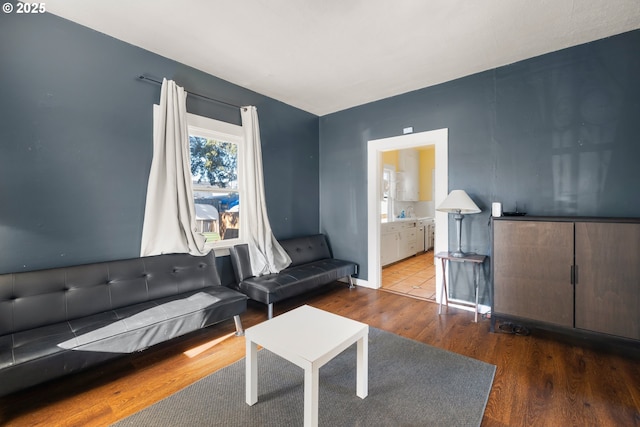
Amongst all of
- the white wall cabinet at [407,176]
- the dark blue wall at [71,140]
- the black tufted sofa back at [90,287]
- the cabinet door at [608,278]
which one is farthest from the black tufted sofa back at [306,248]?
the cabinet door at [608,278]

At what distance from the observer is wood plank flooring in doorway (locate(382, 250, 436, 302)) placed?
3803 millimetres

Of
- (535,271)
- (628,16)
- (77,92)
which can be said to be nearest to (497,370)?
(535,271)

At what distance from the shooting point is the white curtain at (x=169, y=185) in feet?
8.52

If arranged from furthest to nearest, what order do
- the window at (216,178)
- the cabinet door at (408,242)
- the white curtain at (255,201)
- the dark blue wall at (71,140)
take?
1. the cabinet door at (408,242)
2. the white curtain at (255,201)
3. the window at (216,178)
4. the dark blue wall at (71,140)

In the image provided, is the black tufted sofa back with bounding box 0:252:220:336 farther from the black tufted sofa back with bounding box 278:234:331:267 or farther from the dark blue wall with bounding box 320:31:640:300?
the dark blue wall with bounding box 320:31:640:300

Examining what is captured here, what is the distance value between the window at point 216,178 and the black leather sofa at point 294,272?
0.34 m

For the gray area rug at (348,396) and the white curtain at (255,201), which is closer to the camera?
the gray area rug at (348,396)

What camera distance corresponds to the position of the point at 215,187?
3.21m

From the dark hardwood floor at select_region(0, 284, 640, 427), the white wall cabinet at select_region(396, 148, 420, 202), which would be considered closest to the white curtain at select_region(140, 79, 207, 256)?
the dark hardwood floor at select_region(0, 284, 640, 427)

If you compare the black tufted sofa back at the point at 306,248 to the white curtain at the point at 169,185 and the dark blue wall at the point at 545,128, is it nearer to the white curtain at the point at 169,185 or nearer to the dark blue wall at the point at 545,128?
the white curtain at the point at 169,185

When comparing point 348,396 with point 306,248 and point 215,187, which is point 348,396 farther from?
point 215,187

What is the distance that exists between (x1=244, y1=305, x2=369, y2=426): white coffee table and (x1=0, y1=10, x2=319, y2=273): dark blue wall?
173cm

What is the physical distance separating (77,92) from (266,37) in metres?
1.67

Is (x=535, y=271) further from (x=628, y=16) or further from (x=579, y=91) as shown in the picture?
(x=628, y=16)
